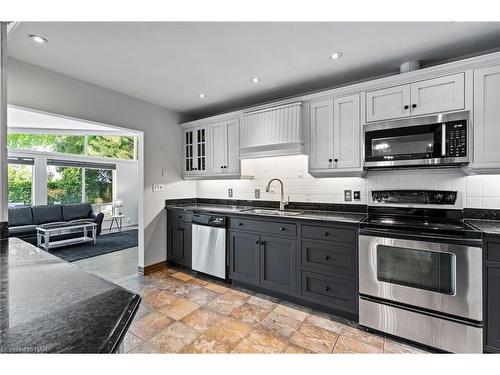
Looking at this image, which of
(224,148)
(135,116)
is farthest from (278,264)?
(135,116)

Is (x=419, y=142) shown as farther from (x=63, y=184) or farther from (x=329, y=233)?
(x=63, y=184)

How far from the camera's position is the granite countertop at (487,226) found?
5.60 feet

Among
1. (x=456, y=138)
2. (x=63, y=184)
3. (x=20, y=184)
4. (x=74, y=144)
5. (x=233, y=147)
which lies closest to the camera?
(x=456, y=138)

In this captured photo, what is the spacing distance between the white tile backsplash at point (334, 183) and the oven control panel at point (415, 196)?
0.19 feet

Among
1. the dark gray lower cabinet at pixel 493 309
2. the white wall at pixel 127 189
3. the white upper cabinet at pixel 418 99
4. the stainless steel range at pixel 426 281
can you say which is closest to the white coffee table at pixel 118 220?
the white wall at pixel 127 189

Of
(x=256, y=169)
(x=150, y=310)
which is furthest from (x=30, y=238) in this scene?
(x=256, y=169)

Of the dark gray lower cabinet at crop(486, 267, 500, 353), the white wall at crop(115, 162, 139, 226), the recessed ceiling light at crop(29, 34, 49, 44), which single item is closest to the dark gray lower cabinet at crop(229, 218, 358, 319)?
the dark gray lower cabinet at crop(486, 267, 500, 353)

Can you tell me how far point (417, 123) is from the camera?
2.18 m

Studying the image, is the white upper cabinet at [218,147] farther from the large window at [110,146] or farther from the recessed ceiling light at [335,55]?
the large window at [110,146]

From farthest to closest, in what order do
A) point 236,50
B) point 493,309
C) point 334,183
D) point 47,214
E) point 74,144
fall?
point 74,144 < point 47,214 < point 334,183 < point 236,50 < point 493,309

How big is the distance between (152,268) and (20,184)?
452 centimetres

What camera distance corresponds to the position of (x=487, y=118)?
1.93 metres

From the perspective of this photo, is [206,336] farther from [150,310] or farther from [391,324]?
[391,324]

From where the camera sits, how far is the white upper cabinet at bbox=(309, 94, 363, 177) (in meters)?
2.49
